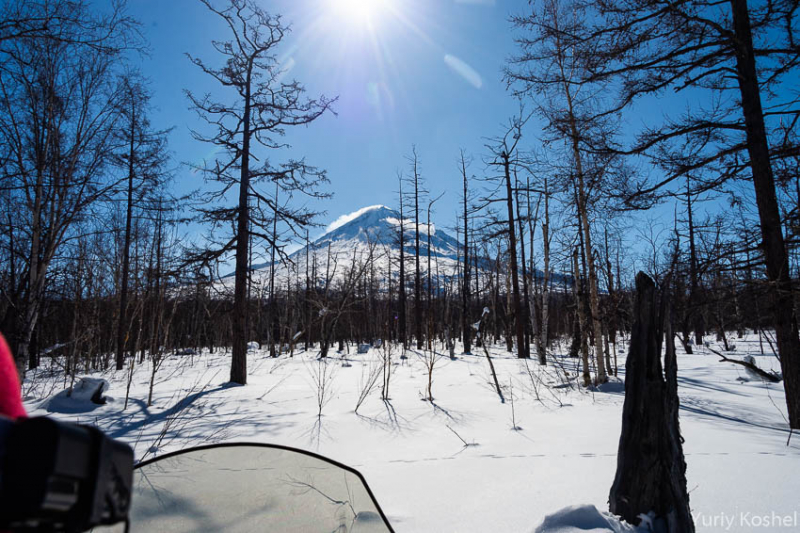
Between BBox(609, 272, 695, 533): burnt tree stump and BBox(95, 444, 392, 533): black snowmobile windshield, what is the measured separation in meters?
1.70

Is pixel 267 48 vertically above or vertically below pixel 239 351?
above

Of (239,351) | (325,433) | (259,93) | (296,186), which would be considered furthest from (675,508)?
(259,93)

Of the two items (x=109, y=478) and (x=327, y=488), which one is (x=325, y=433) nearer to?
(x=327, y=488)

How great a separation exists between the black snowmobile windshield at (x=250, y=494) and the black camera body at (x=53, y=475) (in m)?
0.82

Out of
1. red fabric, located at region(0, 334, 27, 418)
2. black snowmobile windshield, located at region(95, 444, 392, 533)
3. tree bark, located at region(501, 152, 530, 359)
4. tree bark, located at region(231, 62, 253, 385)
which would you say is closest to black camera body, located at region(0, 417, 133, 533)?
red fabric, located at region(0, 334, 27, 418)

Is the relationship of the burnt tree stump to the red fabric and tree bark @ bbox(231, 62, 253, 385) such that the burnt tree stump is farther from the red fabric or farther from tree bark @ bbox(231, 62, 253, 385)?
tree bark @ bbox(231, 62, 253, 385)

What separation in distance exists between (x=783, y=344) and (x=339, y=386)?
8196mm

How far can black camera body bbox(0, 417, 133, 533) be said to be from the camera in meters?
0.33

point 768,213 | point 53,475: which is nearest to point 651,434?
point 53,475

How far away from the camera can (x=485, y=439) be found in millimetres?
4824

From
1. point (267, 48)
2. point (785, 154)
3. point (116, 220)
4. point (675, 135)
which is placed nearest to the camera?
point (785, 154)

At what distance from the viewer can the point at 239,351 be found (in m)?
9.86

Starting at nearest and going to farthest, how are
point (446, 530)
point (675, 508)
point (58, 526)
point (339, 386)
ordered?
point (58, 526) < point (675, 508) < point (446, 530) < point (339, 386)

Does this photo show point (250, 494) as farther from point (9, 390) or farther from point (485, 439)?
point (485, 439)
